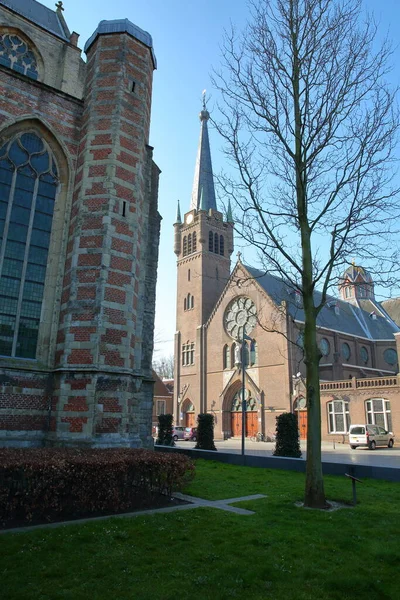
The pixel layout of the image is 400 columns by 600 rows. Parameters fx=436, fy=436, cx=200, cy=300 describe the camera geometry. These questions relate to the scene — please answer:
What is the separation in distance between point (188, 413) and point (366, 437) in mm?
25114

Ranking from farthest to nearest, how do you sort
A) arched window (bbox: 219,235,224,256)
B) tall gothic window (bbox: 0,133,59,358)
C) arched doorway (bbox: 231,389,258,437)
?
arched window (bbox: 219,235,224,256)
arched doorway (bbox: 231,389,258,437)
tall gothic window (bbox: 0,133,59,358)

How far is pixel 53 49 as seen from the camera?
55.3 ft

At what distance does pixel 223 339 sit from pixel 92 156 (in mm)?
34938

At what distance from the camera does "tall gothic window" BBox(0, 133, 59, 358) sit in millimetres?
12758

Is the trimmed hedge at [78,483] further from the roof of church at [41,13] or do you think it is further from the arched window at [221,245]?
the arched window at [221,245]

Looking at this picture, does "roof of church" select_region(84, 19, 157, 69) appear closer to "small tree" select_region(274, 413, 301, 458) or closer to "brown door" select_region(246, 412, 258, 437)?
"small tree" select_region(274, 413, 301, 458)

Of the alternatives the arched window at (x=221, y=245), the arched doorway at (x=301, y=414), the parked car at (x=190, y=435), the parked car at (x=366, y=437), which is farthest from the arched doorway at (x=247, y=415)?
the arched window at (x=221, y=245)

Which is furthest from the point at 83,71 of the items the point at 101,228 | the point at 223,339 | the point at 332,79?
the point at 223,339

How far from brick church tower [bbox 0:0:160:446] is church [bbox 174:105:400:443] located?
19.2 meters

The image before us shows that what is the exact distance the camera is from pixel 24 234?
13.5m

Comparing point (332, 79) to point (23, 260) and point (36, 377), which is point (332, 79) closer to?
point (23, 260)

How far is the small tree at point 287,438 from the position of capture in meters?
19.3

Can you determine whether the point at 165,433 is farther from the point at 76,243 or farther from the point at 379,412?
the point at 379,412

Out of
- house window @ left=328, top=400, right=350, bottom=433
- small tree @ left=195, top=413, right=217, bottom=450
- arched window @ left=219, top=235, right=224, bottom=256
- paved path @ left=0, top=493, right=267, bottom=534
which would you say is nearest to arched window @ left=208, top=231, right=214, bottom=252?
arched window @ left=219, top=235, right=224, bottom=256
